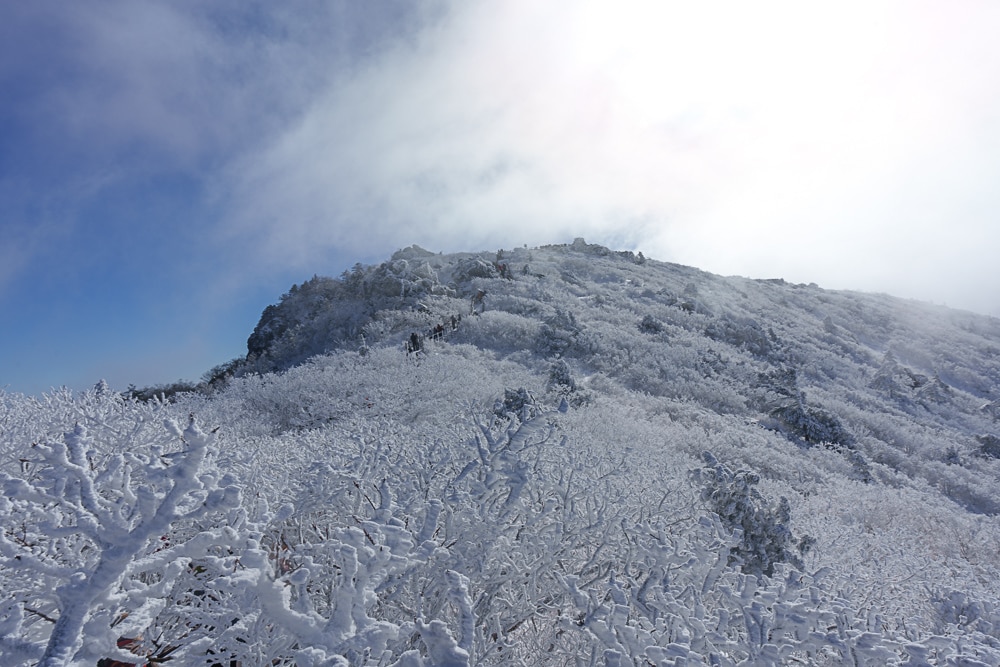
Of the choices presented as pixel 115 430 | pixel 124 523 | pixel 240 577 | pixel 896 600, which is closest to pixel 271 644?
pixel 240 577

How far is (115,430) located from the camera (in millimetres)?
7578

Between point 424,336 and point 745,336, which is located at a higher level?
point 745,336

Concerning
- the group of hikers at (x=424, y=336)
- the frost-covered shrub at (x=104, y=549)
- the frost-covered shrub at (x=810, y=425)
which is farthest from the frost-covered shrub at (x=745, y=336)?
the frost-covered shrub at (x=104, y=549)

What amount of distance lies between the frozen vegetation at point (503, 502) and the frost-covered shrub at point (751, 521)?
0.05m

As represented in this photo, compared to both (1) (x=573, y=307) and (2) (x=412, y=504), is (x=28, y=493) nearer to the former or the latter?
(2) (x=412, y=504)

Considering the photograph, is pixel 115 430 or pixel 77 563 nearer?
pixel 77 563

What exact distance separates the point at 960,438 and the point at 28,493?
29043 millimetres

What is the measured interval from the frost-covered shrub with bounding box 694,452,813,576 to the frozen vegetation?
47mm

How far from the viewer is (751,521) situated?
7.76 metres

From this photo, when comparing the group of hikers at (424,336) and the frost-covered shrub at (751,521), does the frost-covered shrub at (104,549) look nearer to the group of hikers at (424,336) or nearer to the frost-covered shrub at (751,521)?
the frost-covered shrub at (751,521)

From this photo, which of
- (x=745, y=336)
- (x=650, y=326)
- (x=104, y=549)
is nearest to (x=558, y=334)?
(x=650, y=326)

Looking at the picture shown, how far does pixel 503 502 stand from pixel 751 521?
15.3ft

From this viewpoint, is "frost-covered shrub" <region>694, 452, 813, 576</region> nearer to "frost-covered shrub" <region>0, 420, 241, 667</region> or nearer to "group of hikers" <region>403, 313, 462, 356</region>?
"frost-covered shrub" <region>0, 420, 241, 667</region>

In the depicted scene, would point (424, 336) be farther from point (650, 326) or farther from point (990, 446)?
point (990, 446)
